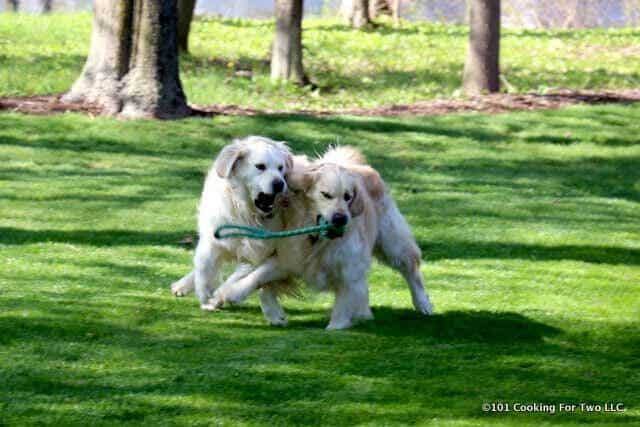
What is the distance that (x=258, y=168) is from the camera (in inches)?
325

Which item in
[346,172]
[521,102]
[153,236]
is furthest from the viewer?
[521,102]

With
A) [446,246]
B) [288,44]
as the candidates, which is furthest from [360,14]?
[446,246]

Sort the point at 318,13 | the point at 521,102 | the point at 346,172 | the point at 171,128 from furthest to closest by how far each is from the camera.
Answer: the point at 318,13 → the point at 521,102 → the point at 171,128 → the point at 346,172

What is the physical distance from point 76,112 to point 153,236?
715cm

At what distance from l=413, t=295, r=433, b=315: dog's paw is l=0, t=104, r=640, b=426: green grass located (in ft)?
0.70

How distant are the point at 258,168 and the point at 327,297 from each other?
6.48 ft

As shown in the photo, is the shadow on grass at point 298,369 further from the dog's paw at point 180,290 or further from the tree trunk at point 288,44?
the tree trunk at point 288,44

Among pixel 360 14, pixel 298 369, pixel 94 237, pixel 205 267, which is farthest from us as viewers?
pixel 360 14

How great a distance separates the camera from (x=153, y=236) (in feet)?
40.4

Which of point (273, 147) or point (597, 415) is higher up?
point (273, 147)

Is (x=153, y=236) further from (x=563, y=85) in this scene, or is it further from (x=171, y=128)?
(x=563, y=85)

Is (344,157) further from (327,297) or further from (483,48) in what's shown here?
(483,48)

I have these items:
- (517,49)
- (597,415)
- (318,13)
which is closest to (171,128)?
(597,415)

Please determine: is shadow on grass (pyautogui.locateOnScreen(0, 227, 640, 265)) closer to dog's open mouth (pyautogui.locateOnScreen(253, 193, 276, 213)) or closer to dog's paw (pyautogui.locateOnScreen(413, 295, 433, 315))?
dog's paw (pyautogui.locateOnScreen(413, 295, 433, 315))
